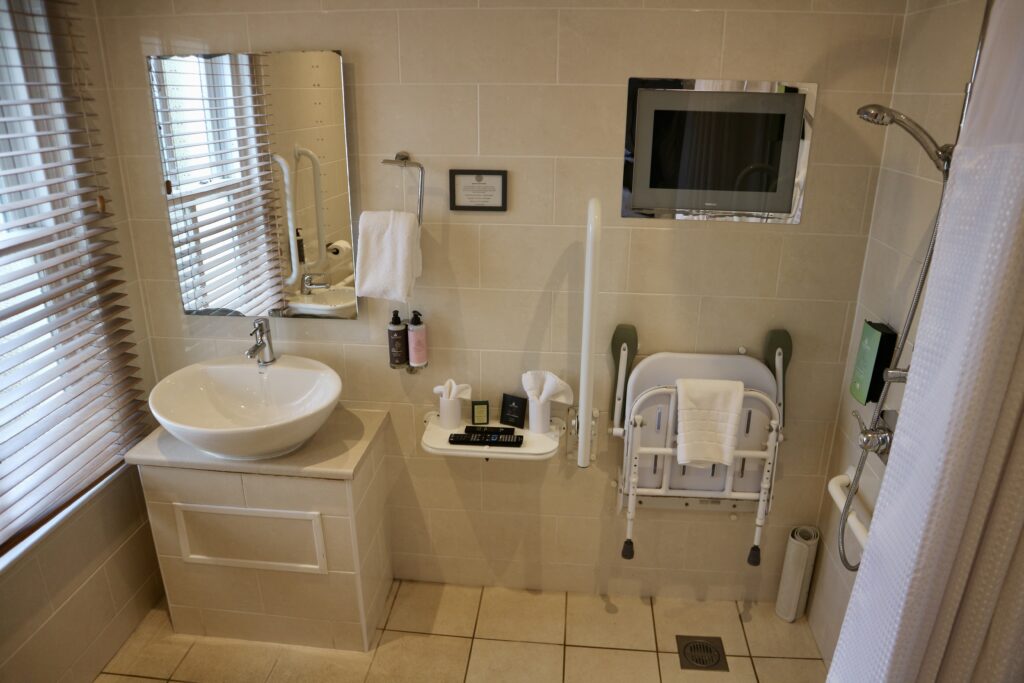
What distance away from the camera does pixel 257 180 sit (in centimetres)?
226

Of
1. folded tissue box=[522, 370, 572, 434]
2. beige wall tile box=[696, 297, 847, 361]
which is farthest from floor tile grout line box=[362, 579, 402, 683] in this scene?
beige wall tile box=[696, 297, 847, 361]

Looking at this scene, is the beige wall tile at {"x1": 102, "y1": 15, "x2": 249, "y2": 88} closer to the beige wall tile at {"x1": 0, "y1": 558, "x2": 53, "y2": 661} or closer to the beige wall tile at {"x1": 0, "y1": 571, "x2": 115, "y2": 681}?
the beige wall tile at {"x1": 0, "y1": 558, "x2": 53, "y2": 661}

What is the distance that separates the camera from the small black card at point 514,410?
236 centimetres

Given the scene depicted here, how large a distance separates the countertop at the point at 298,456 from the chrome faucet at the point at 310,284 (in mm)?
445

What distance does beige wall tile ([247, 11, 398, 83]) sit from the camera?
2068mm

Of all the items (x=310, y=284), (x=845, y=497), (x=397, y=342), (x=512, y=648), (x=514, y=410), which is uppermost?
(x=310, y=284)

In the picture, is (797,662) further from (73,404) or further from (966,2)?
(73,404)

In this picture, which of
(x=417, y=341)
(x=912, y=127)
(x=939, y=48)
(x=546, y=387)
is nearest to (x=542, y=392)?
(x=546, y=387)

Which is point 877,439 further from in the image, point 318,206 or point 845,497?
point 318,206

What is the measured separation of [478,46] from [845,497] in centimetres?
165

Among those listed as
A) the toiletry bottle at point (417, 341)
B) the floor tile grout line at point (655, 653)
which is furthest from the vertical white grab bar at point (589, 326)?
the floor tile grout line at point (655, 653)

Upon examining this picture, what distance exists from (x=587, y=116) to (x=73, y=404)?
5.71 feet

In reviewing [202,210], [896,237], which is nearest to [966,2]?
[896,237]

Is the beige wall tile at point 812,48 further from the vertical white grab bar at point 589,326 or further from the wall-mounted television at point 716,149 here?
the vertical white grab bar at point 589,326
